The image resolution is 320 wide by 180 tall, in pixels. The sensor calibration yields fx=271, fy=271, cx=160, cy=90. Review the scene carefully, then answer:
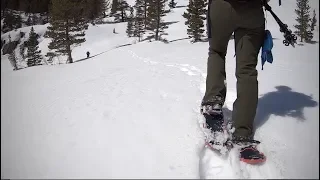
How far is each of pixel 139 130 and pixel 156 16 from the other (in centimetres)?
4245

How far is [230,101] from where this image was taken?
11.8ft

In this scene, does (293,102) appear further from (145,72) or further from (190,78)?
(145,72)

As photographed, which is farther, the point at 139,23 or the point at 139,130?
the point at 139,23

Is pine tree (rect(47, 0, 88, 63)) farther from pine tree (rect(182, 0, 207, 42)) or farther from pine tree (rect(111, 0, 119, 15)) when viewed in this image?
pine tree (rect(111, 0, 119, 15))

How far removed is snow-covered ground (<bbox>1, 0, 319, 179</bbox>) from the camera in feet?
6.38

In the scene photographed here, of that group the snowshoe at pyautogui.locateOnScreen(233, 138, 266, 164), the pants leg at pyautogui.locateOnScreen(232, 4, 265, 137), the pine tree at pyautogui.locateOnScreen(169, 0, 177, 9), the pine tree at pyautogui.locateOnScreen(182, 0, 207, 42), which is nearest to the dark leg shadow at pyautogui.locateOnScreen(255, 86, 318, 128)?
the pants leg at pyautogui.locateOnScreen(232, 4, 265, 137)

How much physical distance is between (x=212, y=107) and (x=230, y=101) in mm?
1144

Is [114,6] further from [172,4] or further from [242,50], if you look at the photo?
[242,50]

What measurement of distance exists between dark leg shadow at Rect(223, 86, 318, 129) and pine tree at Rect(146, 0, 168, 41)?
38.9 metres

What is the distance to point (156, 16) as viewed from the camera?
142ft

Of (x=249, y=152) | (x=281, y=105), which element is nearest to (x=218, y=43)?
(x=249, y=152)

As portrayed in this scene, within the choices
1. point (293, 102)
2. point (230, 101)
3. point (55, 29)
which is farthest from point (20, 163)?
point (55, 29)

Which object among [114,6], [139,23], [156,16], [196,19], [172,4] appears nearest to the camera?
[196,19]

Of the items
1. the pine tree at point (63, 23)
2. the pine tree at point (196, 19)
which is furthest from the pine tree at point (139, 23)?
Result: the pine tree at point (63, 23)
